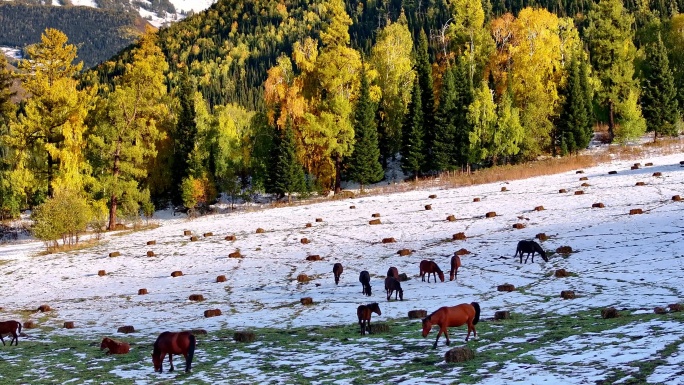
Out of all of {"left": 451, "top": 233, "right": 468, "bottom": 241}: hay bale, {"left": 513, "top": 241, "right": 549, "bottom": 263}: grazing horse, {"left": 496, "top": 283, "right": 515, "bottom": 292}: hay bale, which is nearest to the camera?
{"left": 496, "top": 283, "right": 515, "bottom": 292}: hay bale

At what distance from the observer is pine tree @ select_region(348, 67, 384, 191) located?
66.7 meters

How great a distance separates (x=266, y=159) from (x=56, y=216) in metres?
31.6

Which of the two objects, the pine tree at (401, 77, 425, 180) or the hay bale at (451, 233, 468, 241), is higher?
the pine tree at (401, 77, 425, 180)

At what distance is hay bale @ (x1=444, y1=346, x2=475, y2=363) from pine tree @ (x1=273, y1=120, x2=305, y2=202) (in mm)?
54050

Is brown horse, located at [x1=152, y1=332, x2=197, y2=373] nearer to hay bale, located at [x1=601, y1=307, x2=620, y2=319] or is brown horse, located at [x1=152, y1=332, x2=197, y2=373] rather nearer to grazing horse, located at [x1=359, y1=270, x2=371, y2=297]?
grazing horse, located at [x1=359, y1=270, x2=371, y2=297]

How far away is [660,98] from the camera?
70.9 metres

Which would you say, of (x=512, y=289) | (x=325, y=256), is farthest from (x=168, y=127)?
(x=512, y=289)

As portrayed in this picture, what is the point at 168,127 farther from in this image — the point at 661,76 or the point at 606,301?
the point at 606,301

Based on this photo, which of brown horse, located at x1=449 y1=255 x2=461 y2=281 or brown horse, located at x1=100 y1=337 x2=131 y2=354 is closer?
brown horse, located at x1=100 y1=337 x2=131 y2=354

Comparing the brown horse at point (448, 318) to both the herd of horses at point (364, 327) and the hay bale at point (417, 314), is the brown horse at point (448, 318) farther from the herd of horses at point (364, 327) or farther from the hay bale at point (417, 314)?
the hay bale at point (417, 314)

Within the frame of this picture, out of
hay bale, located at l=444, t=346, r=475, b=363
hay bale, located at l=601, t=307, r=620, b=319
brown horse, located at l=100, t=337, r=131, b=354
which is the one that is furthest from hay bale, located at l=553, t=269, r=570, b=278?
brown horse, located at l=100, t=337, r=131, b=354

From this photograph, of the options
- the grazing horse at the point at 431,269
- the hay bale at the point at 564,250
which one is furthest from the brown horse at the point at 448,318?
the hay bale at the point at 564,250

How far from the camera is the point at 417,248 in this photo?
30.5m

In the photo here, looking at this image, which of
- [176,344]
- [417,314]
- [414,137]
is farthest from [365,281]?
[414,137]
